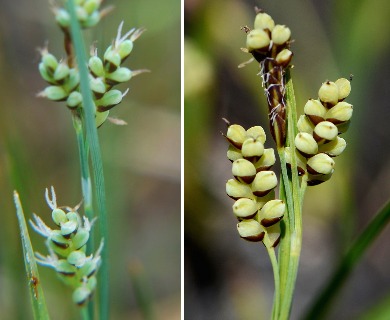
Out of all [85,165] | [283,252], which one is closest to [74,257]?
[85,165]

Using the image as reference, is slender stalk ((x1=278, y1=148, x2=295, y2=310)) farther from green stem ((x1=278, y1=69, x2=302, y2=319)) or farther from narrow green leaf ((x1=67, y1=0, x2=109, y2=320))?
narrow green leaf ((x1=67, y1=0, x2=109, y2=320))

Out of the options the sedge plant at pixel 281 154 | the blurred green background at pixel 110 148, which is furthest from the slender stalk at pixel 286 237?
the blurred green background at pixel 110 148

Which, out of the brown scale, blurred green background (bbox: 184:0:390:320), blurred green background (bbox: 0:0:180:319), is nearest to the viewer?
the brown scale

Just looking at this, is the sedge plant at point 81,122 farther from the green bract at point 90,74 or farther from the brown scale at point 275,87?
the brown scale at point 275,87

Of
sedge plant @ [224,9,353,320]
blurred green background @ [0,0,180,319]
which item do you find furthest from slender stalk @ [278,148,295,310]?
blurred green background @ [0,0,180,319]

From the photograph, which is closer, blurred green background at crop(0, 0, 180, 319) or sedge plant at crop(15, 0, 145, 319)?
sedge plant at crop(15, 0, 145, 319)

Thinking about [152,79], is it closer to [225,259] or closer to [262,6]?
[262,6]

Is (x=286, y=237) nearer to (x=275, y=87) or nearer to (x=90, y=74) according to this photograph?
(x=275, y=87)
